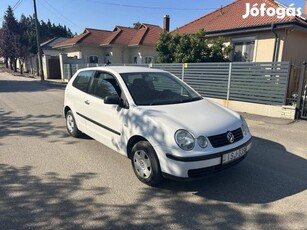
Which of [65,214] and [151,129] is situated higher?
[151,129]

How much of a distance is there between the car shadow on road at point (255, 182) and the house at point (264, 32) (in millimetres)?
9194

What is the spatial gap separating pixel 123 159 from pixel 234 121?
2019mm

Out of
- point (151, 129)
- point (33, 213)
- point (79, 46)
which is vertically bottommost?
point (33, 213)

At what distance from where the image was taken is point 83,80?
531cm

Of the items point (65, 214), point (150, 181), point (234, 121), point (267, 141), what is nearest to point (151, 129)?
point (150, 181)

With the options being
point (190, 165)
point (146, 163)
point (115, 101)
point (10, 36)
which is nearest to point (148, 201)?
point (146, 163)

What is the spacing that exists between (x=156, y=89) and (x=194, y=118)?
3.74 ft

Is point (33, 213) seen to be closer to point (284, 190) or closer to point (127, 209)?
point (127, 209)

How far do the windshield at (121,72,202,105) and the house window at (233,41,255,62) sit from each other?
1025cm

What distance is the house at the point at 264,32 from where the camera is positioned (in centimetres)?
1212

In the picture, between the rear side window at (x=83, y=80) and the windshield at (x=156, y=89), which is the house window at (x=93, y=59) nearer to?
the rear side window at (x=83, y=80)

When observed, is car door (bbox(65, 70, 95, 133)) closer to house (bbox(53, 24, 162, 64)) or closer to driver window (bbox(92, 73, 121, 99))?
driver window (bbox(92, 73, 121, 99))

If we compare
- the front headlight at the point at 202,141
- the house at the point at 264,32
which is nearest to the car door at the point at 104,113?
the front headlight at the point at 202,141

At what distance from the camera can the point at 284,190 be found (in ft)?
11.6
